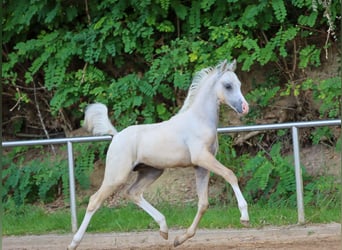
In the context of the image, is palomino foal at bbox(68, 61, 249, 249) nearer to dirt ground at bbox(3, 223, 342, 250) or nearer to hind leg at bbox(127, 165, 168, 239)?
hind leg at bbox(127, 165, 168, 239)

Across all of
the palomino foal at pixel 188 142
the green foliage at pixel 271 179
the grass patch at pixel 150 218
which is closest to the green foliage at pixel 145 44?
the green foliage at pixel 271 179

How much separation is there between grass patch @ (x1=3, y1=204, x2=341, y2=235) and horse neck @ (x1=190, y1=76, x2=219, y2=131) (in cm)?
249

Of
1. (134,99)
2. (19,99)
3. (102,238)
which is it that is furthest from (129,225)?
(19,99)

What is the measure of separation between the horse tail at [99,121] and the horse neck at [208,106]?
97 cm

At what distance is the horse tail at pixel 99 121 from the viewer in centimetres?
659

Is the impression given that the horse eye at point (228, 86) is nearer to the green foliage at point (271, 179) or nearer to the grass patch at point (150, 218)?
the grass patch at point (150, 218)

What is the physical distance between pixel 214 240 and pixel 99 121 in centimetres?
193

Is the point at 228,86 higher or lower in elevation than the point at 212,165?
higher

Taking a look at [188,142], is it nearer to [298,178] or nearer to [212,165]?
[212,165]

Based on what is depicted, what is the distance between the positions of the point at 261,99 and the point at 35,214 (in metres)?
3.81

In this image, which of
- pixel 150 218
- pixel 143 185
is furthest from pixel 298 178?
pixel 143 185

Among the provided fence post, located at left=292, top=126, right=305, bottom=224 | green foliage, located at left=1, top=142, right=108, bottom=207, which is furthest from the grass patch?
green foliage, located at left=1, top=142, right=108, bottom=207

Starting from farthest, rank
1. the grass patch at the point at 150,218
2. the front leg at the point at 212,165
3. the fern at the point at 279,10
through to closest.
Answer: the fern at the point at 279,10, the grass patch at the point at 150,218, the front leg at the point at 212,165

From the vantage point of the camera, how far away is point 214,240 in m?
7.41
